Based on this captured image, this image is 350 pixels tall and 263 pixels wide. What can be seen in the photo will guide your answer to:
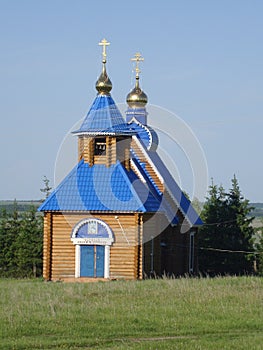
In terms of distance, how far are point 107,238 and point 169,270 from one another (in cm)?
489

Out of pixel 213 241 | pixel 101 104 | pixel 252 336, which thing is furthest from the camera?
pixel 213 241

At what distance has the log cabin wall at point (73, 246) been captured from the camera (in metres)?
28.0

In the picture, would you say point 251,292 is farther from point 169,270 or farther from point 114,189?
point 169,270

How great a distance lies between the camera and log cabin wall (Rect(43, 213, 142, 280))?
2800 centimetres

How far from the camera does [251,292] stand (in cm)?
1945

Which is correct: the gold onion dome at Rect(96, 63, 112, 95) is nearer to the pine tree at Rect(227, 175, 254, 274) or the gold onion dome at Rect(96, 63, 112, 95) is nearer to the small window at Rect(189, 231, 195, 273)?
the small window at Rect(189, 231, 195, 273)

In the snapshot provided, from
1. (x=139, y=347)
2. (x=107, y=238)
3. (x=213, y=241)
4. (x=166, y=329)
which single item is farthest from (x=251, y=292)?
(x=213, y=241)

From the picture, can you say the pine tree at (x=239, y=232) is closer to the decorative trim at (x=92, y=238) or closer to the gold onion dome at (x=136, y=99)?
the gold onion dome at (x=136, y=99)

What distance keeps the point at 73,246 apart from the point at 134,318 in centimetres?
1341

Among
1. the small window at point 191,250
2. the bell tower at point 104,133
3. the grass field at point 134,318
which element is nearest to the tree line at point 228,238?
the small window at point 191,250

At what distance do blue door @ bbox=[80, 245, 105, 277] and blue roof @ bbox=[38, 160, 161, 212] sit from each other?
145 cm

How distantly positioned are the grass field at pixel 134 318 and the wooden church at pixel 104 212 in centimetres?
754

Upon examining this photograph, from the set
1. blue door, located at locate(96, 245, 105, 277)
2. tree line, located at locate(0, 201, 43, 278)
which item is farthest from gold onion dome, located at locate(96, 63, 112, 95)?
tree line, located at locate(0, 201, 43, 278)

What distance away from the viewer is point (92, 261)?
28266 mm
